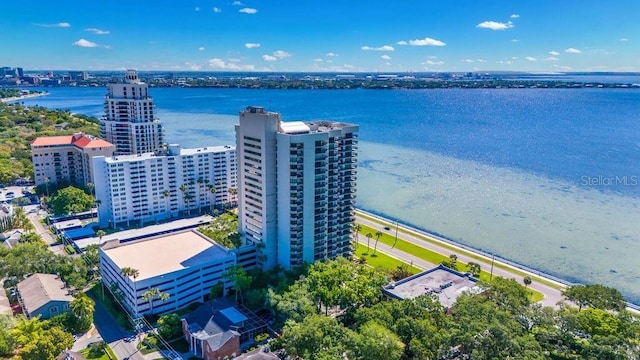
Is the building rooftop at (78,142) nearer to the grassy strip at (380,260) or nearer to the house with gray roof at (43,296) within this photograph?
the house with gray roof at (43,296)

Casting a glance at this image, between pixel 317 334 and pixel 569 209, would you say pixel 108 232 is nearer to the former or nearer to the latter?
pixel 317 334

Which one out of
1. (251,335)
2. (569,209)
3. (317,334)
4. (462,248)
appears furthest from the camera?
(569,209)

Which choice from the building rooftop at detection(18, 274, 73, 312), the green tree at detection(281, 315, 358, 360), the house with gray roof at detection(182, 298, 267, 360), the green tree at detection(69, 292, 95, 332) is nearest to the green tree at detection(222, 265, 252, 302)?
the house with gray roof at detection(182, 298, 267, 360)

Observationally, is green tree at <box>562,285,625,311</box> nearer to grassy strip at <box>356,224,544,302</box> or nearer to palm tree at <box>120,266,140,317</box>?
grassy strip at <box>356,224,544,302</box>

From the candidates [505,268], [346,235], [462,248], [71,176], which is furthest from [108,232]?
[505,268]

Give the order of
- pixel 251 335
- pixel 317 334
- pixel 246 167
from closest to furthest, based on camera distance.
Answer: pixel 317 334 < pixel 251 335 < pixel 246 167

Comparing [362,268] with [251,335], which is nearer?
[251,335]
